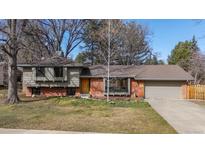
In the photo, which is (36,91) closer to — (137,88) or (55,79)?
(55,79)

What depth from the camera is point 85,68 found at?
28203mm

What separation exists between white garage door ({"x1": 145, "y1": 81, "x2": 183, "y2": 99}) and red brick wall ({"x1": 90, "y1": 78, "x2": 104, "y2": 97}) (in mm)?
4034

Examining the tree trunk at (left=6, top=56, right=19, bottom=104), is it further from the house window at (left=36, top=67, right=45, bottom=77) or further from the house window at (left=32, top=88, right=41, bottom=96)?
the house window at (left=32, top=88, right=41, bottom=96)

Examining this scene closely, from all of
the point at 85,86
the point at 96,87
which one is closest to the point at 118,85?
the point at 96,87

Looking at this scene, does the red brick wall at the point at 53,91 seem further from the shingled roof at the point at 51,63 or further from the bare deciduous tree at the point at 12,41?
the bare deciduous tree at the point at 12,41

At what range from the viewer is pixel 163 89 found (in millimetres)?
25391

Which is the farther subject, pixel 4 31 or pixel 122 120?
pixel 4 31

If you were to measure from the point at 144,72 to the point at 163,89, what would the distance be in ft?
8.12
